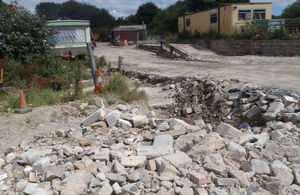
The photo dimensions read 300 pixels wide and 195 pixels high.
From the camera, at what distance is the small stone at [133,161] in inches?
136

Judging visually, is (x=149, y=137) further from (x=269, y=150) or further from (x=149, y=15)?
(x=149, y=15)

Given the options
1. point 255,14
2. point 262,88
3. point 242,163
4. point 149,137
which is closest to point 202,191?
point 242,163

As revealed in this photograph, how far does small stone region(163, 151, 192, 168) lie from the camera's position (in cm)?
349

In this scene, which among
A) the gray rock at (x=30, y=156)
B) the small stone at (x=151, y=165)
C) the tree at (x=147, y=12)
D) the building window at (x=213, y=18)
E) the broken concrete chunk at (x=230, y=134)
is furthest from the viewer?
the tree at (x=147, y=12)

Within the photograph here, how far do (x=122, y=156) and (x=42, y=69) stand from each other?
6.15 metres

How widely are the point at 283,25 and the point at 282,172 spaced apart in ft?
52.4

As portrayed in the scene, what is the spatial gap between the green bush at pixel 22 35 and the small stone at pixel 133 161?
22.1ft

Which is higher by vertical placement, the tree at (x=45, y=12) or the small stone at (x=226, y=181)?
the tree at (x=45, y=12)

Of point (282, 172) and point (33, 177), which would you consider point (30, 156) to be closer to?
point (33, 177)

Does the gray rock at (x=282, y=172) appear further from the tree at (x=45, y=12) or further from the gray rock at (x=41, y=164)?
the tree at (x=45, y=12)

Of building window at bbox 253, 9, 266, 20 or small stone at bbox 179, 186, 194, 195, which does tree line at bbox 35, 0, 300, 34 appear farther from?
small stone at bbox 179, 186, 194, 195

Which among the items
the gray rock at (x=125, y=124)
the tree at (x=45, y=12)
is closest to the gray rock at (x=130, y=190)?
the gray rock at (x=125, y=124)

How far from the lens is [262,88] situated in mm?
7301

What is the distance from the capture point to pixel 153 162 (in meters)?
3.50
